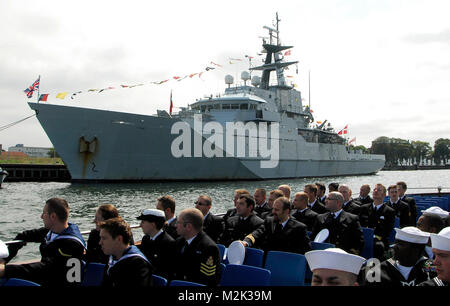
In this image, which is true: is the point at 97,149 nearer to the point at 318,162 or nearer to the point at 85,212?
the point at 85,212

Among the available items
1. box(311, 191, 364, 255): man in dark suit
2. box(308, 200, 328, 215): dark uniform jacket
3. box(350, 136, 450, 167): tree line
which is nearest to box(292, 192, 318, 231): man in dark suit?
box(311, 191, 364, 255): man in dark suit

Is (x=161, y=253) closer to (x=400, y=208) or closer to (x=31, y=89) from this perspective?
(x=400, y=208)

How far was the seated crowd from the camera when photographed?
229 cm

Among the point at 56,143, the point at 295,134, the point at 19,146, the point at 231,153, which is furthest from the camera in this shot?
the point at 19,146

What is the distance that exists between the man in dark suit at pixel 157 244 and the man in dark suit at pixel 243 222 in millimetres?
1853

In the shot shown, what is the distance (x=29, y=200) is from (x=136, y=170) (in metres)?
8.43

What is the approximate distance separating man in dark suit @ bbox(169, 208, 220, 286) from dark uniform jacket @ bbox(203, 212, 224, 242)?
177cm

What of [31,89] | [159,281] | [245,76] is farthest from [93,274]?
[245,76]

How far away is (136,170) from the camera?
27.3 metres

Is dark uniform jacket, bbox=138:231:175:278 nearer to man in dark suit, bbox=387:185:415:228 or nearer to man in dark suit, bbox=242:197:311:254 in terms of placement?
man in dark suit, bbox=242:197:311:254

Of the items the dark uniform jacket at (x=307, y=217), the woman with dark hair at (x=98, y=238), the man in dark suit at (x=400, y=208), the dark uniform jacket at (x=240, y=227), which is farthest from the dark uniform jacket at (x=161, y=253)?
the man in dark suit at (x=400, y=208)

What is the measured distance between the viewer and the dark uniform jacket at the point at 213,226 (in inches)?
216

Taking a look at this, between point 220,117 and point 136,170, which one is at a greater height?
point 220,117
